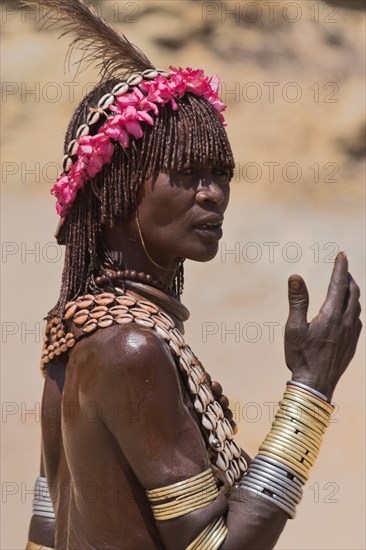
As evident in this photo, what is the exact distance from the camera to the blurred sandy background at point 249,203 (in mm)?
6660

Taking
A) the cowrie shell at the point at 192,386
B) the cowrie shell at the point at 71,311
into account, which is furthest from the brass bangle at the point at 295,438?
the cowrie shell at the point at 71,311

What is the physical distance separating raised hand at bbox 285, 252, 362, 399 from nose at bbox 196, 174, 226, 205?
28cm

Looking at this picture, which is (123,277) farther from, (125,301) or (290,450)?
(290,450)

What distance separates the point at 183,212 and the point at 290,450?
62 centimetres

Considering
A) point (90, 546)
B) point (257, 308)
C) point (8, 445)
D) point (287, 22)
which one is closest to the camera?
point (90, 546)

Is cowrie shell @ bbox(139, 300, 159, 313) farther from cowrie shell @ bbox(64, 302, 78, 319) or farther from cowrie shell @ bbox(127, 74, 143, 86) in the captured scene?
cowrie shell @ bbox(127, 74, 143, 86)

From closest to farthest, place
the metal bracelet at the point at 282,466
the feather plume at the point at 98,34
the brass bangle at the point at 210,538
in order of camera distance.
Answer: the brass bangle at the point at 210,538 < the metal bracelet at the point at 282,466 < the feather plume at the point at 98,34

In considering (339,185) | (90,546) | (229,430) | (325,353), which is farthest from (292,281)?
(339,185)

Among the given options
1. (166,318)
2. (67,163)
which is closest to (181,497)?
(166,318)

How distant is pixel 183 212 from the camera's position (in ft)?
9.93

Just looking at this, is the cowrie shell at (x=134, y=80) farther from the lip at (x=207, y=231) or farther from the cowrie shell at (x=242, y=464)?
the cowrie shell at (x=242, y=464)

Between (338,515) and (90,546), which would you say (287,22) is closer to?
(338,515)

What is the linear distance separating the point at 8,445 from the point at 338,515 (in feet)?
5.77

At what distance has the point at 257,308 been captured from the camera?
7008 millimetres
